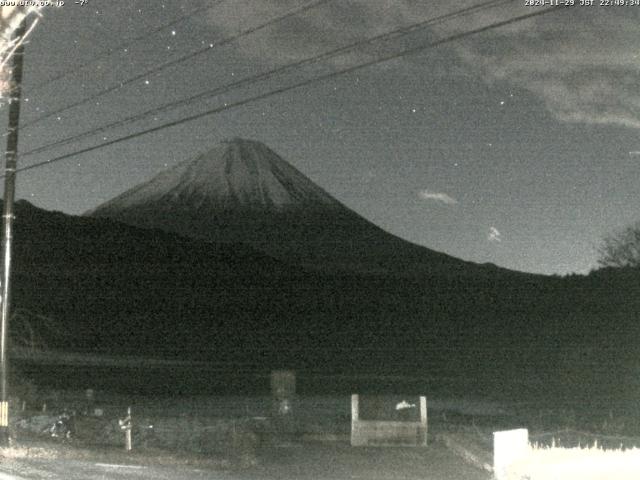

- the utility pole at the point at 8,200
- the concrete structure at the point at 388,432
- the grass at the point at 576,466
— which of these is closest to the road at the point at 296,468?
the concrete structure at the point at 388,432

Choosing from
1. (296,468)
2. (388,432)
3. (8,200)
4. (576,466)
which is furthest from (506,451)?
(8,200)

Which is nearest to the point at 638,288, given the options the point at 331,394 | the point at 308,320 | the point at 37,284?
the point at 331,394

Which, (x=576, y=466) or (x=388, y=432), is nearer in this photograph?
(x=576, y=466)

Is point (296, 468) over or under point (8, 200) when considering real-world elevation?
under

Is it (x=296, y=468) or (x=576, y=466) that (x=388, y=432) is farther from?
(x=576, y=466)

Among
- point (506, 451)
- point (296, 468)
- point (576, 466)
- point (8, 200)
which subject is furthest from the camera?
point (8, 200)
